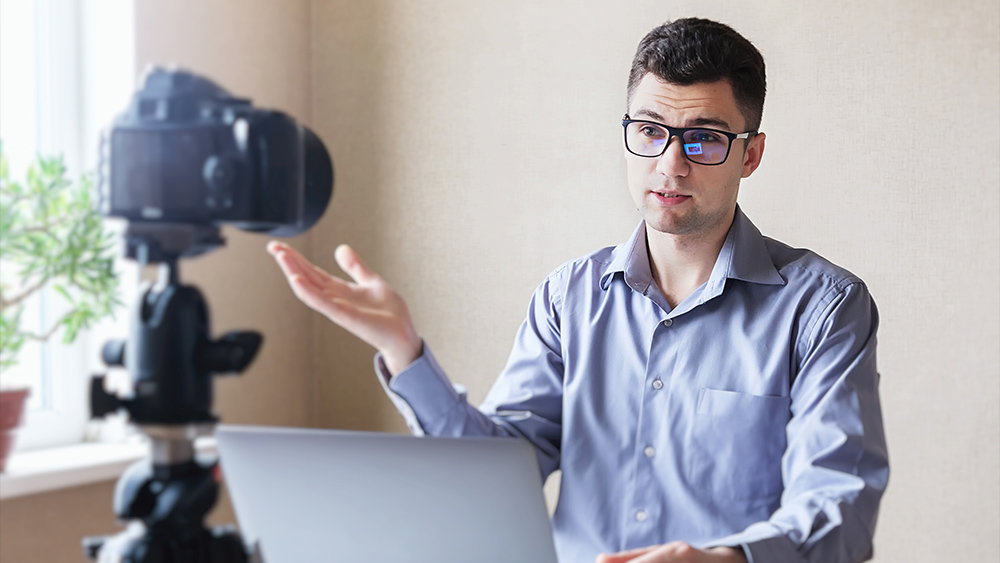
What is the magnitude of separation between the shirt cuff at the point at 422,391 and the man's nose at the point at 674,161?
493mm

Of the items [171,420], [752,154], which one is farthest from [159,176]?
[752,154]

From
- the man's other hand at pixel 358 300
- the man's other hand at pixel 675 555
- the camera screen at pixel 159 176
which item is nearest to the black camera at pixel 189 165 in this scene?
the camera screen at pixel 159 176

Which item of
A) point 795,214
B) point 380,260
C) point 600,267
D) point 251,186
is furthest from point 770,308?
point 380,260

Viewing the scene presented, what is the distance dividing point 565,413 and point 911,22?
1.21 m

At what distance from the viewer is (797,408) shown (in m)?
1.30

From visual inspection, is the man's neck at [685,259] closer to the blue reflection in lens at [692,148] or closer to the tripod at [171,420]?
the blue reflection in lens at [692,148]

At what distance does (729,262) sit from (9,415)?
4.64 feet

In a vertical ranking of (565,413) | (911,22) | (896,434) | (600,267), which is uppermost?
(911,22)

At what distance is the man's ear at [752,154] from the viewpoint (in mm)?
1504

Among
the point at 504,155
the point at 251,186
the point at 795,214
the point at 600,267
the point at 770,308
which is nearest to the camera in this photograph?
the point at 251,186

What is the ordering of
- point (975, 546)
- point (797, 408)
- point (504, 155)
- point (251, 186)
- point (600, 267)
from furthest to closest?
point (504, 155) → point (975, 546) → point (600, 267) → point (797, 408) → point (251, 186)

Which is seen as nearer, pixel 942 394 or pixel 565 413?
pixel 565 413

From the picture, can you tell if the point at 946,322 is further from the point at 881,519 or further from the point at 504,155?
the point at 504,155

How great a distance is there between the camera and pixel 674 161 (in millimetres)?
1400
